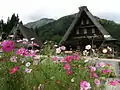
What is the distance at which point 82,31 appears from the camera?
37.7 metres

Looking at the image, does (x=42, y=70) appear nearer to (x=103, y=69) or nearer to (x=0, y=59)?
(x=0, y=59)

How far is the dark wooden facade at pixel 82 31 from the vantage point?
35.2 metres

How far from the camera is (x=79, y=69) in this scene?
15.2ft

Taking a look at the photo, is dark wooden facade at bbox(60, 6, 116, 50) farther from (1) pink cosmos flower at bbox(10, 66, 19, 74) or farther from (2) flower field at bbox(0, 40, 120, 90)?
(1) pink cosmos flower at bbox(10, 66, 19, 74)

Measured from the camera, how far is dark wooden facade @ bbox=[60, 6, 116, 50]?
35.2 m

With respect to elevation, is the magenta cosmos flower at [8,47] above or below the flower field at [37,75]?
above

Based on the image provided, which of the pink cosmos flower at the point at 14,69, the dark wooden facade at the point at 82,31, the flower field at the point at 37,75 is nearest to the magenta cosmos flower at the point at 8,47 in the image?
the flower field at the point at 37,75

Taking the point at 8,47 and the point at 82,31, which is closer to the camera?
the point at 8,47

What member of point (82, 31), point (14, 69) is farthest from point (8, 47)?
point (82, 31)

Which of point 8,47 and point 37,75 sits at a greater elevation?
point 8,47

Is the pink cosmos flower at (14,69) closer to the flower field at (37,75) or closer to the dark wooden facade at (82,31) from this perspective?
the flower field at (37,75)

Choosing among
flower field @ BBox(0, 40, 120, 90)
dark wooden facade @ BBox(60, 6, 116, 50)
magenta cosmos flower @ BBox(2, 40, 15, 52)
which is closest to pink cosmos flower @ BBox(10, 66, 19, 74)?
flower field @ BBox(0, 40, 120, 90)

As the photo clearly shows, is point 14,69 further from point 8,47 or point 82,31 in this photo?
point 82,31

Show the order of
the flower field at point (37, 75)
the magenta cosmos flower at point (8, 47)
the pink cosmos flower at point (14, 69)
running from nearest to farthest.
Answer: the pink cosmos flower at point (14, 69)
the flower field at point (37, 75)
the magenta cosmos flower at point (8, 47)
